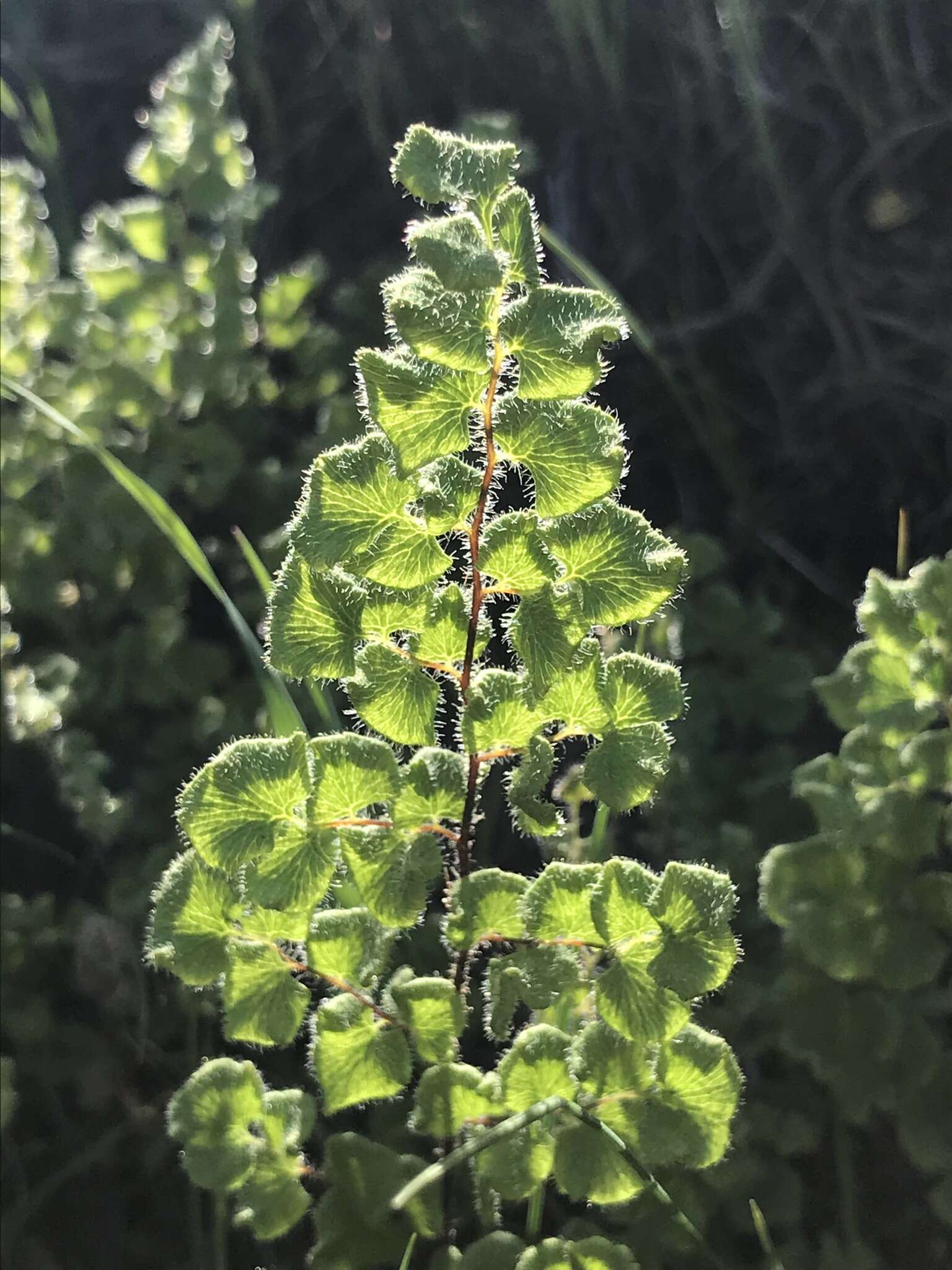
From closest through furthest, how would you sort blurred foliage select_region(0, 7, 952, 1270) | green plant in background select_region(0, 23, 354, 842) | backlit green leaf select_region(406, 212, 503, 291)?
backlit green leaf select_region(406, 212, 503, 291) → blurred foliage select_region(0, 7, 952, 1270) → green plant in background select_region(0, 23, 354, 842)

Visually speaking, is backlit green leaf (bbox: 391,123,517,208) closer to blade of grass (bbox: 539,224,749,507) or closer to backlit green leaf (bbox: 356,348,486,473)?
backlit green leaf (bbox: 356,348,486,473)

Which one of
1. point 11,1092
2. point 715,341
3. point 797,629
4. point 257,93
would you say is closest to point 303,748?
point 11,1092

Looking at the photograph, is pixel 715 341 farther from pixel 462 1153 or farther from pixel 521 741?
pixel 462 1153

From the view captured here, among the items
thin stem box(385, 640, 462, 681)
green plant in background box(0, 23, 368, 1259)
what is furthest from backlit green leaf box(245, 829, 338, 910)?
green plant in background box(0, 23, 368, 1259)

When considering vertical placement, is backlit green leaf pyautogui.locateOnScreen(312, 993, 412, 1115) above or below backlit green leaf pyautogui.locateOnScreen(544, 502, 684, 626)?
below

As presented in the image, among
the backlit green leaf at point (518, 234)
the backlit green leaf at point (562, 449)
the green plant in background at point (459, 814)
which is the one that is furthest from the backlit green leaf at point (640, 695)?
the backlit green leaf at point (518, 234)

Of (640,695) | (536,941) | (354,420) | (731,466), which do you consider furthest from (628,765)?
(731,466)
